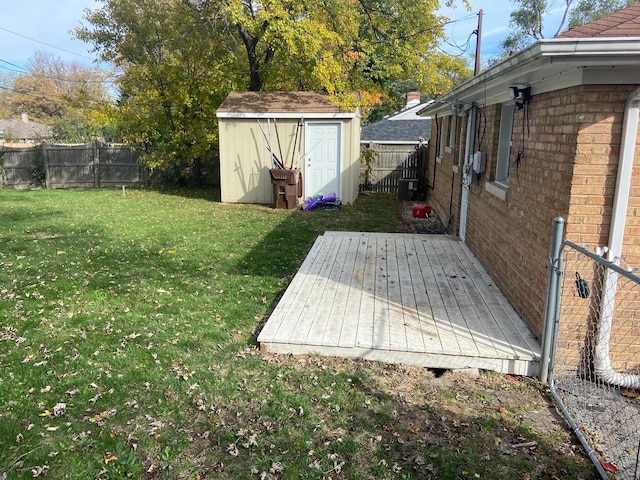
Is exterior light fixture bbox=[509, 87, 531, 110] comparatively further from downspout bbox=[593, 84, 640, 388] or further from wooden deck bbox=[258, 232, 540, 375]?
wooden deck bbox=[258, 232, 540, 375]

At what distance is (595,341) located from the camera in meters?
3.67

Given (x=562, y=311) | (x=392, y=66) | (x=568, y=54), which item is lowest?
(x=562, y=311)

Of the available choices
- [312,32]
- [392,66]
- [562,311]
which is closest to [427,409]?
[562,311]

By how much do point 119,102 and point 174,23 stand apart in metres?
3.18

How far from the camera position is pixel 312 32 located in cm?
1263

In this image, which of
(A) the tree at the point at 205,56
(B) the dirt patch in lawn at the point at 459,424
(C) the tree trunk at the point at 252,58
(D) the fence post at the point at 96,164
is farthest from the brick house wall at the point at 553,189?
(D) the fence post at the point at 96,164

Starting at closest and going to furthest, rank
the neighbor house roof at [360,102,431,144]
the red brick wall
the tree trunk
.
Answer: the red brick wall, the tree trunk, the neighbor house roof at [360,102,431,144]

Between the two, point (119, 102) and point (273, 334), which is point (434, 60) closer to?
point (119, 102)

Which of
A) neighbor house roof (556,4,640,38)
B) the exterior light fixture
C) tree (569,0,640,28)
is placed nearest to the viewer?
neighbor house roof (556,4,640,38)

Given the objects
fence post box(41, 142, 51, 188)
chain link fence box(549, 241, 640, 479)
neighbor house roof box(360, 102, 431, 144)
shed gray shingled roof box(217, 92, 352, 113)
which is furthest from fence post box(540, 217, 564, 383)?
fence post box(41, 142, 51, 188)

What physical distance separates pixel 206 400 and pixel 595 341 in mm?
2890

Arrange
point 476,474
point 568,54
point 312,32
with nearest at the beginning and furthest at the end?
point 476,474 < point 568,54 < point 312,32

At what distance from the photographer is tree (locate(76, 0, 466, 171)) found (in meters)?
14.7

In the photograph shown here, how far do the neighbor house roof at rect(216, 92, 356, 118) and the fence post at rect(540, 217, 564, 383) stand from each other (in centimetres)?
932
